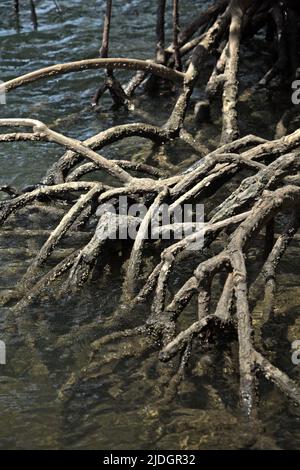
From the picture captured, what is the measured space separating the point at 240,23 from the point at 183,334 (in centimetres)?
325

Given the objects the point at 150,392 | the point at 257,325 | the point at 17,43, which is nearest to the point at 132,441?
the point at 150,392

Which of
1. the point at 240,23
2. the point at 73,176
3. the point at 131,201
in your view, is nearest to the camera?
the point at 131,201

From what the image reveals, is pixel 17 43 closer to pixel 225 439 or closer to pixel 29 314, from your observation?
pixel 29 314

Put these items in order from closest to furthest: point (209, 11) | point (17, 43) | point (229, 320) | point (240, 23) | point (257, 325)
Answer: point (229, 320) < point (257, 325) < point (240, 23) < point (209, 11) < point (17, 43)

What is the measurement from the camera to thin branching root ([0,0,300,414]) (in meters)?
3.70

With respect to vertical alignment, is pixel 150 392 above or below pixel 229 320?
below

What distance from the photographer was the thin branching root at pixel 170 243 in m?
3.70

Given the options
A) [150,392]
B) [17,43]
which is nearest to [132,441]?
[150,392]

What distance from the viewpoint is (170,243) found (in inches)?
187

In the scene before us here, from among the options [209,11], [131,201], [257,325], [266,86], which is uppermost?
[209,11]

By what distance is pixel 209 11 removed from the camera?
6898mm

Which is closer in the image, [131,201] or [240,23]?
[131,201]

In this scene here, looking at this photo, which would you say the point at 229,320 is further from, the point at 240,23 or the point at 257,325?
the point at 240,23

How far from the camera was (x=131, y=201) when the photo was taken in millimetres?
4875
